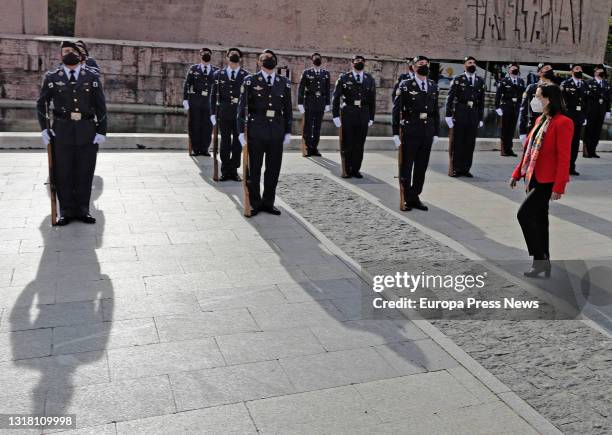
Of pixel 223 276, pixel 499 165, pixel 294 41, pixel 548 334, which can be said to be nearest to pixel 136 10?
pixel 294 41

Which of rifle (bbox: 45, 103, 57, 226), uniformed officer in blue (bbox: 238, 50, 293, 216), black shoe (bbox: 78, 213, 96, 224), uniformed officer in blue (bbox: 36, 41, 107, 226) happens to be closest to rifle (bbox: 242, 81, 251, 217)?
uniformed officer in blue (bbox: 238, 50, 293, 216)

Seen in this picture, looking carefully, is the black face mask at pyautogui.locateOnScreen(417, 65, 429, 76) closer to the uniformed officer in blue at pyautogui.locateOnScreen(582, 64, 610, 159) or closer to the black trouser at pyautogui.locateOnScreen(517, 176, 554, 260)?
the black trouser at pyautogui.locateOnScreen(517, 176, 554, 260)

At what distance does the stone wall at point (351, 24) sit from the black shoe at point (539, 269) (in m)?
22.0

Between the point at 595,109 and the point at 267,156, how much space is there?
29.8 feet

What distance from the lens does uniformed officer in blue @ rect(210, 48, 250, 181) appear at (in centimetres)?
976

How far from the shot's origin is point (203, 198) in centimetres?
859

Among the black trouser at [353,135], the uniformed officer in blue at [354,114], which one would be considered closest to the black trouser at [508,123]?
the uniformed officer in blue at [354,114]

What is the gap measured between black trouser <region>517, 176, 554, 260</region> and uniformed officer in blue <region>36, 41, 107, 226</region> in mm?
4605

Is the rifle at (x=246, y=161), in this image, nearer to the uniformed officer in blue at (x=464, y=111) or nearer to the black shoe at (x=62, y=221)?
the black shoe at (x=62, y=221)

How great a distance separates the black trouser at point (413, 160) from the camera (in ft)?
27.5

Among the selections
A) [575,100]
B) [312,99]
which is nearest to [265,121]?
[312,99]

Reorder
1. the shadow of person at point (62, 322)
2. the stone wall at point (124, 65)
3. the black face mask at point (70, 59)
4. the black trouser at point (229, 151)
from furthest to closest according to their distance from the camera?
the stone wall at point (124, 65) → the black trouser at point (229, 151) → the black face mask at point (70, 59) → the shadow of person at point (62, 322)

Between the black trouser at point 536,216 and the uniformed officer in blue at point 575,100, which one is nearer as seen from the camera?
the black trouser at point 536,216

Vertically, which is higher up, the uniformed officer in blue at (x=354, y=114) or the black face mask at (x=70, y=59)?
the black face mask at (x=70, y=59)
